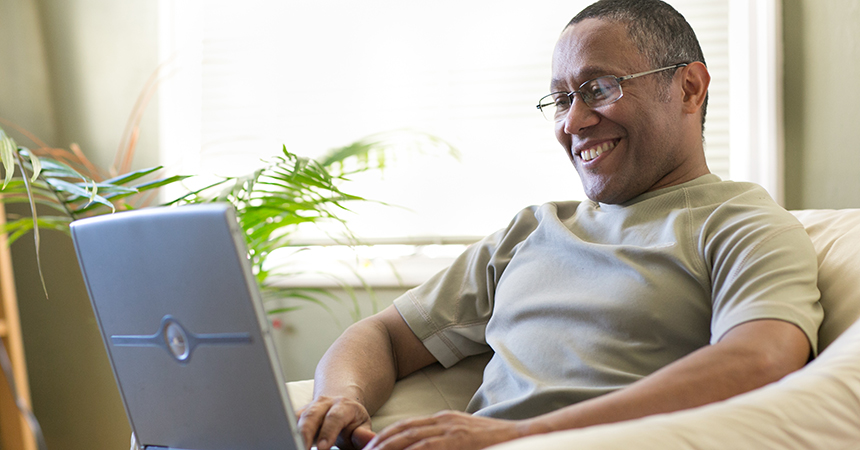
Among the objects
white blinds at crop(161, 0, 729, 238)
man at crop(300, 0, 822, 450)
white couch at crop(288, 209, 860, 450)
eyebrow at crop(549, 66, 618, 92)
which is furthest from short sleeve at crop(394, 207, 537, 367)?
white blinds at crop(161, 0, 729, 238)

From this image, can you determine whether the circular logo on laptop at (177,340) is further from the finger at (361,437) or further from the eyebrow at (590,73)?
the eyebrow at (590,73)

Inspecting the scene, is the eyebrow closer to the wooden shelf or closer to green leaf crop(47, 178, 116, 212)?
green leaf crop(47, 178, 116, 212)

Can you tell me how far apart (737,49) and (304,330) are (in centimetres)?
148

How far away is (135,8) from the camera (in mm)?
2195

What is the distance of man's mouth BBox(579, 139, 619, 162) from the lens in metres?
1.16

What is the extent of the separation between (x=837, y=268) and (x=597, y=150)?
406 millimetres

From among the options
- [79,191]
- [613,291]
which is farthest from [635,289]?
[79,191]

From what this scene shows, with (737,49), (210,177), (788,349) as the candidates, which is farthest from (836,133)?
(210,177)

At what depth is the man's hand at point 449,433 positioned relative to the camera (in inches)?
28.8

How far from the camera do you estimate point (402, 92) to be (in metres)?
2.07

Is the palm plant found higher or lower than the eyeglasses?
lower

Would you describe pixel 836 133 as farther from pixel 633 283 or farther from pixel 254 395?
pixel 254 395

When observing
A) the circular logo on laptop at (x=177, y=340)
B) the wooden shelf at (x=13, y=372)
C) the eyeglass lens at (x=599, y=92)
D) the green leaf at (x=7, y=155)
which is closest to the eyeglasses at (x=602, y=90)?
the eyeglass lens at (x=599, y=92)

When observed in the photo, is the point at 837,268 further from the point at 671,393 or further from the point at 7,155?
the point at 7,155
